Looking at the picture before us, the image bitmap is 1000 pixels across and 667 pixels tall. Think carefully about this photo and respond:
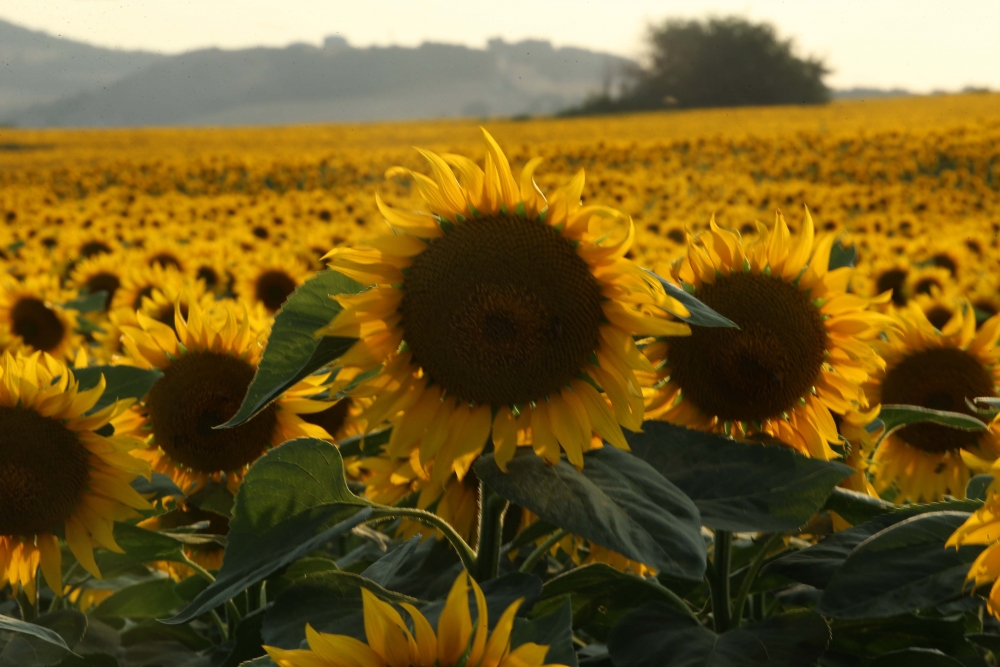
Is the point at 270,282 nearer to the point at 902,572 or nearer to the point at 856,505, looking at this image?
the point at 856,505

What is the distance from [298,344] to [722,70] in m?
45.8

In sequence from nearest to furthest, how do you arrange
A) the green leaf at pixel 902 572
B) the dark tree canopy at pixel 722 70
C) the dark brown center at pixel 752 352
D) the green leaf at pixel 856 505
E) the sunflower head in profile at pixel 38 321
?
the green leaf at pixel 902 572 → the green leaf at pixel 856 505 → the dark brown center at pixel 752 352 → the sunflower head in profile at pixel 38 321 → the dark tree canopy at pixel 722 70

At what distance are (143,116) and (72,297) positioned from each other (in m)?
93.3

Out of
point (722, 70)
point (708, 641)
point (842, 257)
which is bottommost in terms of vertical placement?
point (708, 641)

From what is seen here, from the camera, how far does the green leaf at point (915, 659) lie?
131 cm

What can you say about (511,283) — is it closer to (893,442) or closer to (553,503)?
(553,503)

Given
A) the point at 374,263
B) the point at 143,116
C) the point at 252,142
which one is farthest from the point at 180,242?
the point at 143,116

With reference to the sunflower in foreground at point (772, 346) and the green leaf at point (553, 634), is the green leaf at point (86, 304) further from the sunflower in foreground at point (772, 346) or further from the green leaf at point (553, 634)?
the green leaf at point (553, 634)

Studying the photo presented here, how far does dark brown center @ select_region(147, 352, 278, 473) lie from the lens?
199 centimetres

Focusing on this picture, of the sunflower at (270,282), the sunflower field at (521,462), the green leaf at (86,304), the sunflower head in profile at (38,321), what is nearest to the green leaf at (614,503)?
the sunflower field at (521,462)

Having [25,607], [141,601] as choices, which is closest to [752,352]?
[141,601]

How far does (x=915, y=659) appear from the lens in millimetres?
1327

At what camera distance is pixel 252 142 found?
31.7m

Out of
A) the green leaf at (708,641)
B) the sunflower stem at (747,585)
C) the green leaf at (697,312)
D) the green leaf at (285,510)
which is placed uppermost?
the green leaf at (697,312)
